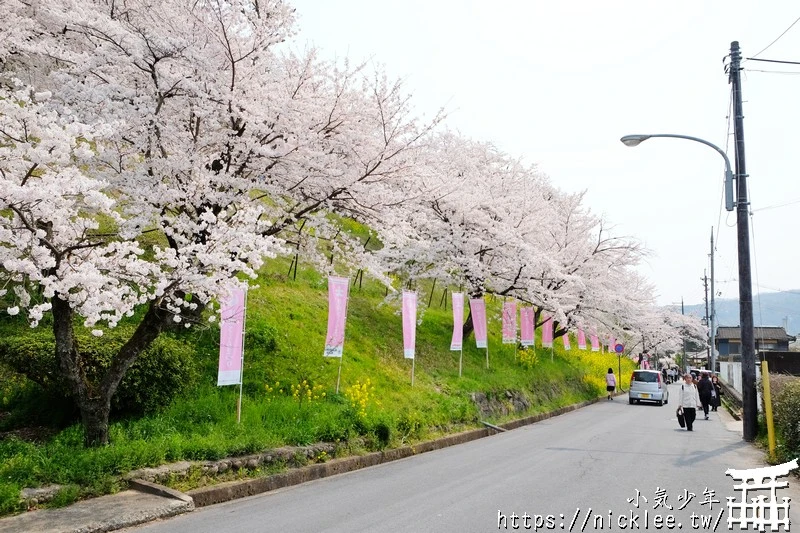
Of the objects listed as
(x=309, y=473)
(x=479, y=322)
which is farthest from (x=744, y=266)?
(x=309, y=473)

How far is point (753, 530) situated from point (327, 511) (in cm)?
503

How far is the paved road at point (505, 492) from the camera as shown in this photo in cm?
655

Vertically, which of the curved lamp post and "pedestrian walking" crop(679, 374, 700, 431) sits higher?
the curved lamp post

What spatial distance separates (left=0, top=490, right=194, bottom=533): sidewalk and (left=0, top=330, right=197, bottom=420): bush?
2049 millimetres

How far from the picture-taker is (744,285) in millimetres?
13711

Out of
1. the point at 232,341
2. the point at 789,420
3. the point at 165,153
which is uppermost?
the point at 165,153

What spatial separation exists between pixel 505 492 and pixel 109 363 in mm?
6229

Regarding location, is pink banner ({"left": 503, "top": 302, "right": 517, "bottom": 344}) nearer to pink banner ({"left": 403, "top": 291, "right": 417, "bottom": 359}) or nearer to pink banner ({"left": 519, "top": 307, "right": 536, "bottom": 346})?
pink banner ({"left": 519, "top": 307, "right": 536, "bottom": 346})

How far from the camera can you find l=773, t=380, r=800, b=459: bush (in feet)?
32.8

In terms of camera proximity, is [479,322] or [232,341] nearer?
[232,341]

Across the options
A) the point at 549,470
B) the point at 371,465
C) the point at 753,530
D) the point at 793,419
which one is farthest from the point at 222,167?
the point at 793,419

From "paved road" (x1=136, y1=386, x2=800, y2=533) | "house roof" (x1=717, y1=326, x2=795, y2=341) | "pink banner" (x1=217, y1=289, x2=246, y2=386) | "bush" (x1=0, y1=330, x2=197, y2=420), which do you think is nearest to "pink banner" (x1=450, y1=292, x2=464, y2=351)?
"paved road" (x1=136, y1=386, x2=800, y2=533)

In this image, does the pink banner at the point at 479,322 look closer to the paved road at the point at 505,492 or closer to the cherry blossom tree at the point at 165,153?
the paved road at the point at 505,492

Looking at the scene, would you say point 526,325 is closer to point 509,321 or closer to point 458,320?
point 509,321
